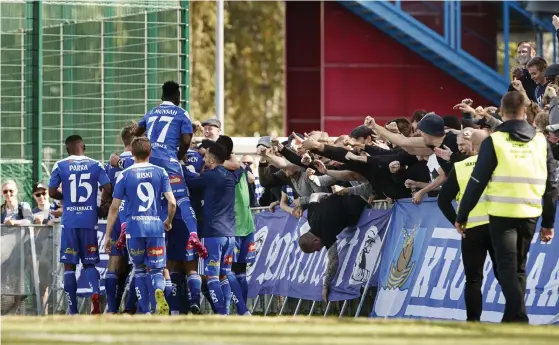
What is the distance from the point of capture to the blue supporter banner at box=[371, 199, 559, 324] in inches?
593

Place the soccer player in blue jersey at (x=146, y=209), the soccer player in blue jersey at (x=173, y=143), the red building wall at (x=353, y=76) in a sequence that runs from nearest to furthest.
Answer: the soccer player in blue jersey at (x=146, y=209)
the soccer player in blue jersey at (x=173, y=143)
the red building wall at (x=353, y=76)

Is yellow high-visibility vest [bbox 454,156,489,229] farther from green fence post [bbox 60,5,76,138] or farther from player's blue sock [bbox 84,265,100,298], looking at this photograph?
green fence post [bbox 60,5,76,138]

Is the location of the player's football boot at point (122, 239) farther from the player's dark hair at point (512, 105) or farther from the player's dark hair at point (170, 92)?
the player's dark hair at point (512, 105)

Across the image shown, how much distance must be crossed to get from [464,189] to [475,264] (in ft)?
2.40

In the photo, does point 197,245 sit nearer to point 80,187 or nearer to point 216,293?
point 216,293

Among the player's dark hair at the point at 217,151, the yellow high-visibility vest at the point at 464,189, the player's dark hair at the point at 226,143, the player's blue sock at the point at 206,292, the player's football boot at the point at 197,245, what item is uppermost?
the player's dark hair at the point at 226,143

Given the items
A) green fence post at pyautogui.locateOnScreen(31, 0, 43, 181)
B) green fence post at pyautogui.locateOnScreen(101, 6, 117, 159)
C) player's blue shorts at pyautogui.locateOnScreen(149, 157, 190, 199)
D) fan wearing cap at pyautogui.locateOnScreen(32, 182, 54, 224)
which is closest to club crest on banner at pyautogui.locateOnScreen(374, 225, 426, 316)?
player's blue shorts at pyautogui.locateOnScreen(149, 157, 190, 199)

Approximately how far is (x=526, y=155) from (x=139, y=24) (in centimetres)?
1553

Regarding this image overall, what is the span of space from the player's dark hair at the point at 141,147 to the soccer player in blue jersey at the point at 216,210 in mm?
1415

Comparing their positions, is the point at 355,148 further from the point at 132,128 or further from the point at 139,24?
the point at 139,24

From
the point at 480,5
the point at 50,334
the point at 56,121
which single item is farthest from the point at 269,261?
the point at 480,5

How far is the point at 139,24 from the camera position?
94.4ft

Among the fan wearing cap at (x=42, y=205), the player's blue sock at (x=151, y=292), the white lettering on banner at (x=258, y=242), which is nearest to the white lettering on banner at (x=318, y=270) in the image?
the player's blue sock at (x=151, y=292)

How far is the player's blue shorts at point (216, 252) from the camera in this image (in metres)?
19.7
